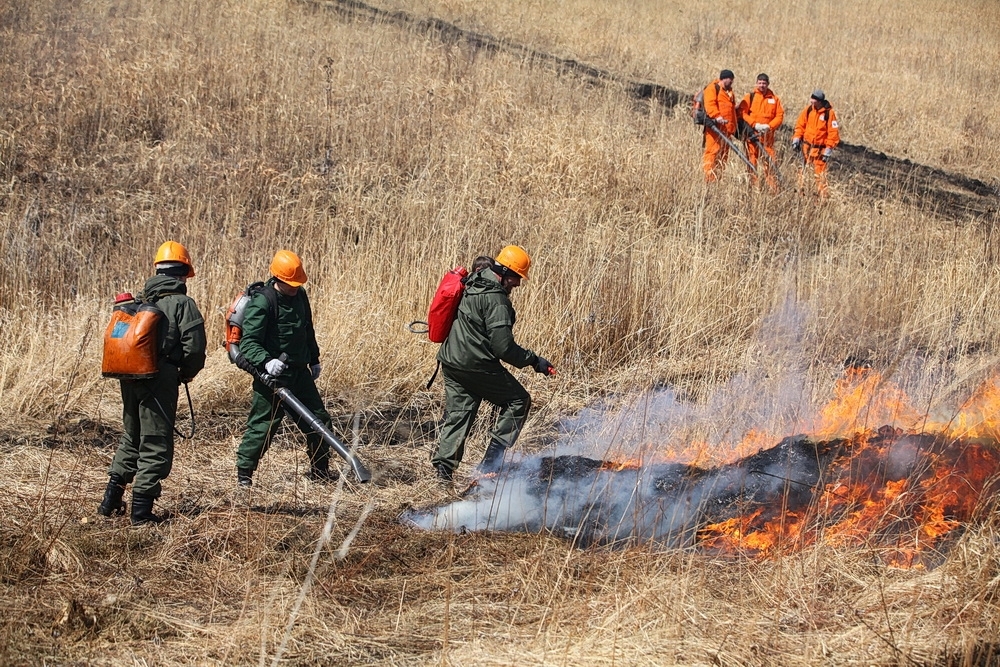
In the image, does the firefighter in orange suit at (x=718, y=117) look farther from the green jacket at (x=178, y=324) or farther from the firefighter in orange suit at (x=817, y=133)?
the green jacket at (x=178, y=324)

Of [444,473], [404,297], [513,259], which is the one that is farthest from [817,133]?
[444,473]

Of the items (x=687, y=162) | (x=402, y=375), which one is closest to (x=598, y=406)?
(x=402, y=375)

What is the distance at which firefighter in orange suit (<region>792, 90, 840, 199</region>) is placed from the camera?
11617mm

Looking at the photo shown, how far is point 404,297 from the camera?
302 inches

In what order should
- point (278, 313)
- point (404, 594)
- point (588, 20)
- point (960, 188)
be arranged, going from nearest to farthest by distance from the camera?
point (404, 594) → point (278, 313) → point (960, 188) → point (588, 20)

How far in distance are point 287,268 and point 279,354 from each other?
19.3 inches

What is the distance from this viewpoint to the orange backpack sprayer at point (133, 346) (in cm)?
431

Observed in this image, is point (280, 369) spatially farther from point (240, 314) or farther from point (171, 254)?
point (171, 254)

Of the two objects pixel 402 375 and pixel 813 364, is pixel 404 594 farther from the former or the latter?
pixel 813 364

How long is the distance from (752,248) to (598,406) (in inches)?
119

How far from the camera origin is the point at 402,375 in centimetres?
707

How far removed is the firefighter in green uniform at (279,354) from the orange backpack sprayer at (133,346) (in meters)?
0.64

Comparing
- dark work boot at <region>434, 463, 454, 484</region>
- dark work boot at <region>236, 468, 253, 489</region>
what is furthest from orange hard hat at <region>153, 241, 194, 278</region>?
dark work boot at <region>434, 463, 454, 484</region>

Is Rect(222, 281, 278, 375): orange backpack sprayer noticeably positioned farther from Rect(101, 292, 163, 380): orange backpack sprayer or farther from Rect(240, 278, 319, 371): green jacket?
Rect(101, 292, 163, 380): orange backpack sprayer
